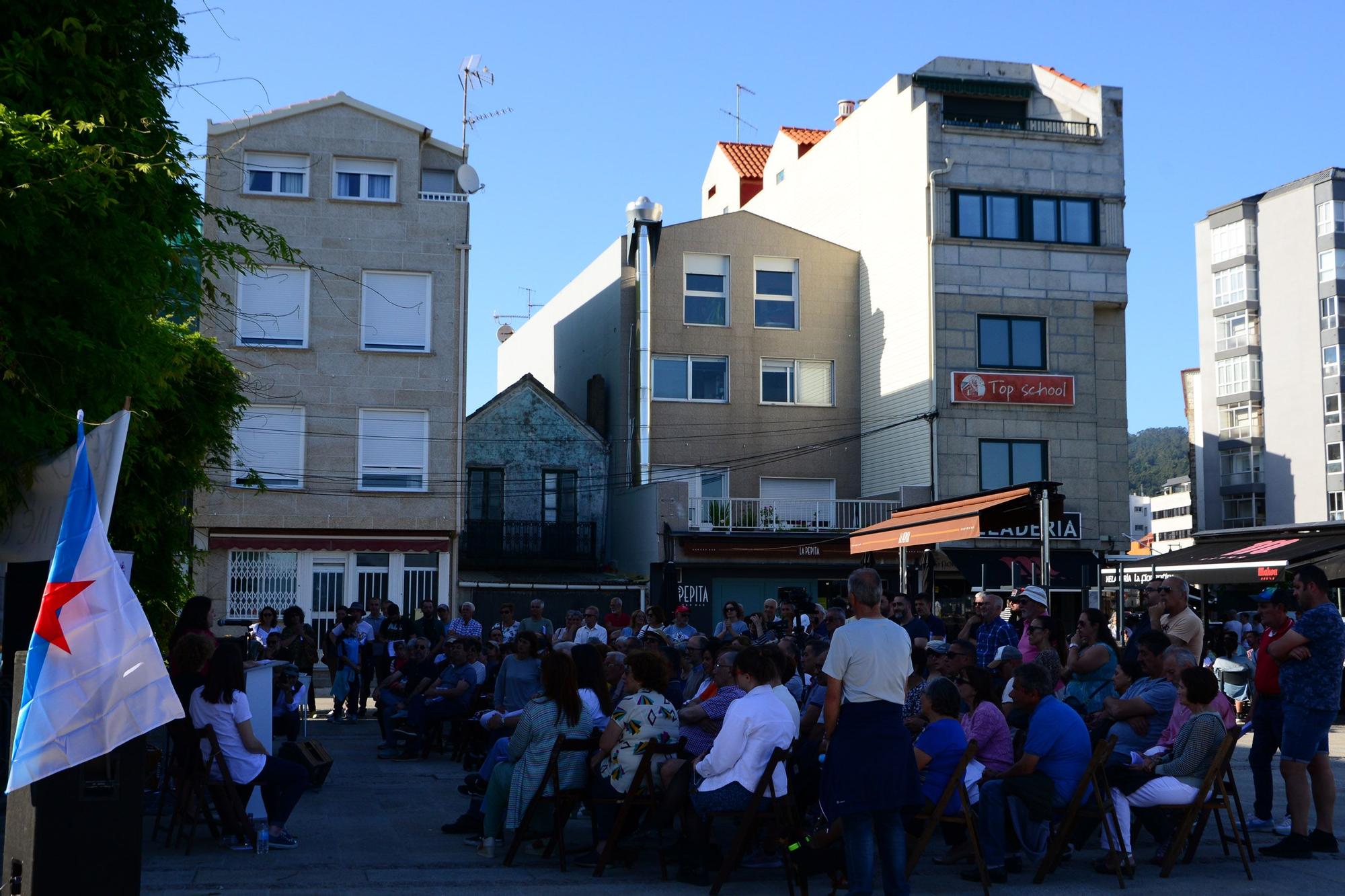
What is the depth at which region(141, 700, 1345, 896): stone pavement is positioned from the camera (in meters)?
A: 7.94

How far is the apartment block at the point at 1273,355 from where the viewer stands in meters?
65.4

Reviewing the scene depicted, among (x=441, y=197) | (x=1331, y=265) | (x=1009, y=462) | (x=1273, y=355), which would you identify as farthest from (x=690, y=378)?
(x=1273, y=355)

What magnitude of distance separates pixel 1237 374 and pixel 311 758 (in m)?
69.1

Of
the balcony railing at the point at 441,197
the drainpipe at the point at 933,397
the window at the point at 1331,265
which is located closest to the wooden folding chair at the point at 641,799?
the balcony railing at the point at 441,197

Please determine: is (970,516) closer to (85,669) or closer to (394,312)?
(85,669)

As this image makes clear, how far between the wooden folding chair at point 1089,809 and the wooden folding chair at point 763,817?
153cm

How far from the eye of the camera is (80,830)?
Answer: 6051mm

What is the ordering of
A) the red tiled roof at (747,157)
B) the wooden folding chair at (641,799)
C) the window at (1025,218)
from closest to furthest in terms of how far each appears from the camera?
the wooden folding chair at (641,799) < the window at (1025,218) < the red tiled roof at (747,157)

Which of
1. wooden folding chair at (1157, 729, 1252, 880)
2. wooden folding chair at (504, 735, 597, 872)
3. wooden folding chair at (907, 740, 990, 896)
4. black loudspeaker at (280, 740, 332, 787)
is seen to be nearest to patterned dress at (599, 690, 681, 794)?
wooden folding chair at (504, 735, 597, 872)

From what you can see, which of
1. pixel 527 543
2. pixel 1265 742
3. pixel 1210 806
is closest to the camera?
pixel 1210 806

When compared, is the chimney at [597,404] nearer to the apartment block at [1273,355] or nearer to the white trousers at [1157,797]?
the white trousers at [1157,797]

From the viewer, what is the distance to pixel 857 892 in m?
6.86

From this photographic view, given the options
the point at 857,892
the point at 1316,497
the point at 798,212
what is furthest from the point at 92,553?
the point at 1316,497

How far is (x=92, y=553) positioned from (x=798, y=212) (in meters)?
34.2
